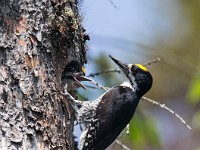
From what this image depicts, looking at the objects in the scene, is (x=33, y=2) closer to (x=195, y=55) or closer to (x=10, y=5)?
(x=10, y=5)

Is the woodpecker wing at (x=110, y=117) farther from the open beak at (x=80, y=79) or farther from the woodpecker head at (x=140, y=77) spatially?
the open beak at (x=80, y=79)

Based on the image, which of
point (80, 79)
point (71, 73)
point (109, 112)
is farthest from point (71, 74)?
point (109, 112)

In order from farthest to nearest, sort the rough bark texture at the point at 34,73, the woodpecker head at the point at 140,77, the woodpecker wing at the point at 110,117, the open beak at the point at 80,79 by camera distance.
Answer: the woodpecker head at the point at 140,77
the open beak at the point at 80,79
the woodpecker wing at the point at 110,117
the rough bark texture at the point at 34,73

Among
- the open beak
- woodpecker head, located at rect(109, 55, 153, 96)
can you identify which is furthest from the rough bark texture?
woodpecker head, located at rect(109, 55, 153, 96)

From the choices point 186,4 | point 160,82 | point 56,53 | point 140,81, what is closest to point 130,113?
point 140,81

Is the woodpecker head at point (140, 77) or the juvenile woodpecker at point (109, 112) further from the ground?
the woodpecker head at point (140, 77)

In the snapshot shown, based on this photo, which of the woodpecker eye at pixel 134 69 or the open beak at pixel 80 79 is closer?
the open beak at pixel 80 79

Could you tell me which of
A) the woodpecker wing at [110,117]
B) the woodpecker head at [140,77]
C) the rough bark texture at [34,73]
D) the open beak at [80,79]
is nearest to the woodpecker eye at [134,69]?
the woodpecker head at [140,77]

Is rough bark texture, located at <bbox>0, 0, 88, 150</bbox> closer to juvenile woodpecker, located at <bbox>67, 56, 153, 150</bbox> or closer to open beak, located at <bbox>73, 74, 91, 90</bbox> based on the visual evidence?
juvenile woodpecker, located at <bbox>67, 56, 153, 150</bbox>

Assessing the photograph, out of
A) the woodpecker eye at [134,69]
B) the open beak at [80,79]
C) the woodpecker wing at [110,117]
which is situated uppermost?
the woodpecker eye at [134,69]

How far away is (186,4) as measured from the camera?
15.1 m

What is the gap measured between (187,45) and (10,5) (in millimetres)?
10206

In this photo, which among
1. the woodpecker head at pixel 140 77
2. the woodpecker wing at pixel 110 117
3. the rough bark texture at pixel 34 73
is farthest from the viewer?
the woodpecker head at pixel 140 77

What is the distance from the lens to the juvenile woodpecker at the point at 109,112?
5633mm
